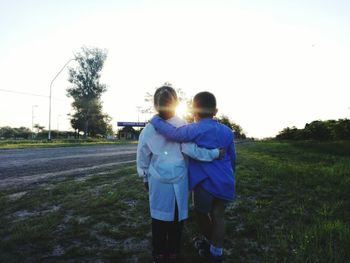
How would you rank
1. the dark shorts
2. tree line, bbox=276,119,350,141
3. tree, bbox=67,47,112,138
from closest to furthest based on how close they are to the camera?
the dark shorts < tree line, bbox=276,119,350,141 < tree, bbox=67,47,112,138

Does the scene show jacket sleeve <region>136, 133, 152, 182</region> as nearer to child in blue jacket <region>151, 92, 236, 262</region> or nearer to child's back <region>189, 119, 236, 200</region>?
child in blue jacket <region>151, 92, 236, 262</region>

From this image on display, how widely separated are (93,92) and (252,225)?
52245 mm

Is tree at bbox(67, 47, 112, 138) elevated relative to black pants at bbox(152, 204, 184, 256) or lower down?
elevated

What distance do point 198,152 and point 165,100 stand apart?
0.58 m

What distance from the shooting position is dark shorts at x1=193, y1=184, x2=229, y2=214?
120 inches

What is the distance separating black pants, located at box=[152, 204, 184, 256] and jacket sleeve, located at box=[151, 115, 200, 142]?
0.66 m

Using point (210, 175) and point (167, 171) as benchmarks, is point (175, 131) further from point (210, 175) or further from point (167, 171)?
point (210, 175)

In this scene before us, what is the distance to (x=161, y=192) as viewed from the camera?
2.84 meters

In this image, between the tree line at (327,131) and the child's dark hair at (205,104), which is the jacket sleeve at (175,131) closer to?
the child's dark hair at (205,104)

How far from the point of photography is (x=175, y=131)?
2.86 m

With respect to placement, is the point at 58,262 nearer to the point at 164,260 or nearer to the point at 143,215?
the point at 164,260

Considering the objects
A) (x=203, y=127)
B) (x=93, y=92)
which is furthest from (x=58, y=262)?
(x=93, y=92)

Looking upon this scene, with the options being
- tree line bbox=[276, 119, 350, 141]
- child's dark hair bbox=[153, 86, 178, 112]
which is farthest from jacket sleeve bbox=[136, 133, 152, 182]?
tree line bbox=[276, 119, 350, 141]

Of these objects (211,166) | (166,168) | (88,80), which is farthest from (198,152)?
(88,80)
